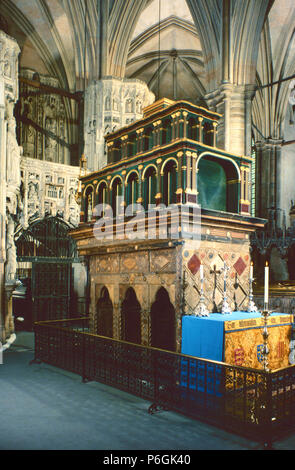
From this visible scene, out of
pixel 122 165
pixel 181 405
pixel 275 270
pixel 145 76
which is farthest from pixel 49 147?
pixel 181 405

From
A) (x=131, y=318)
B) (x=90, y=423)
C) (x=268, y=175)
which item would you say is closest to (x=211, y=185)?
(x=131, y=318)

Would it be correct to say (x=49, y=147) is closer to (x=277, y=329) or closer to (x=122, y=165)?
(x=122, y=165)

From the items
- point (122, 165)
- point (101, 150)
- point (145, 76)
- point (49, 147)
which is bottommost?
point (122, 165)

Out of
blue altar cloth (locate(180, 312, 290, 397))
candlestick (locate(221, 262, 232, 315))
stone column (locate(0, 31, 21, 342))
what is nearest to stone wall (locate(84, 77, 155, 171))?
stone column (locate(0, 31, 21, 342))

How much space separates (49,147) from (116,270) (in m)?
12.1

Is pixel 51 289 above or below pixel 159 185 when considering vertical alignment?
below

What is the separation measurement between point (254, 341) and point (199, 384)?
109cm

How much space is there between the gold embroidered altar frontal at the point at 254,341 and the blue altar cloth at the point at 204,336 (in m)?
0.08

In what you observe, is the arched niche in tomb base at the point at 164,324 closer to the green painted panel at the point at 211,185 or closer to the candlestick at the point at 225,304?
the candlestick at the point at 225,304

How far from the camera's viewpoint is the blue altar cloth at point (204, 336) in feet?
16.9

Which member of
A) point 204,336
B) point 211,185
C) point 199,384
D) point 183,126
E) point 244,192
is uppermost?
point 183,126

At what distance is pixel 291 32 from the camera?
19.6m

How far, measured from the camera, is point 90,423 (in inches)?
185

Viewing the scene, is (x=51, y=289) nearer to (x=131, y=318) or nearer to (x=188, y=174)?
(x=131, y=318)
